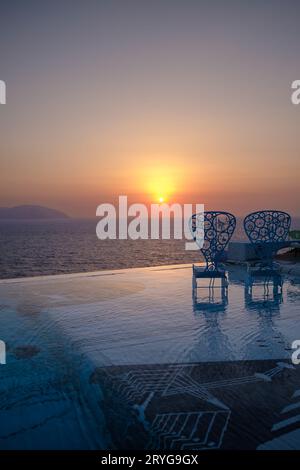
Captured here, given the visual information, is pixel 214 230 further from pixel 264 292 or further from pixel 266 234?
pixel 264 292

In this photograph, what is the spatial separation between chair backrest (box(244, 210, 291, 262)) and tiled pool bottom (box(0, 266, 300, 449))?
5.36 feet

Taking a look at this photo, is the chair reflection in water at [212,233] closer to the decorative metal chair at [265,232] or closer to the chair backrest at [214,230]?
the chair backrest at [214,230]

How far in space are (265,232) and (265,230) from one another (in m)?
0.04

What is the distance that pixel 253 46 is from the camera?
10875 mm

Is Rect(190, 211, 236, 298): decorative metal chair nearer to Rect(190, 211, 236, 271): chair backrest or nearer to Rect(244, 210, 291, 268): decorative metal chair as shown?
Rect(190, 211, 236, 271): chair backrest

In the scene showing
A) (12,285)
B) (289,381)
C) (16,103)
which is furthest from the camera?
(16,103)

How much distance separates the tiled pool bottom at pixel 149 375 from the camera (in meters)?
2.28

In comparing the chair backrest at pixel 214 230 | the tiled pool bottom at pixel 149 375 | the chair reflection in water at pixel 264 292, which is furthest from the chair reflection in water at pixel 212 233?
the tiled pool bottom at pixel 149 375

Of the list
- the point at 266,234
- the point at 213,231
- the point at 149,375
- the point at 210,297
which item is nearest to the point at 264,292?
the point at 210,297

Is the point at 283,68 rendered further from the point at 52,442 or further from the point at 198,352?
the point at 52,442

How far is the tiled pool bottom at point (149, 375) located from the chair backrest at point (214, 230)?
1.15m

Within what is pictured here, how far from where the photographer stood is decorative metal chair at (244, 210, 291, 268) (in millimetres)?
7242
